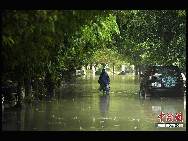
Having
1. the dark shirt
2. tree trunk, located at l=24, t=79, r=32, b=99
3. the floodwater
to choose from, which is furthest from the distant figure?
tree trunk, located at l=24, t=79, r=32, b=99

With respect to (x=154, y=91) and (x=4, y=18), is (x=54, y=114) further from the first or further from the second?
(x=154, y=91)

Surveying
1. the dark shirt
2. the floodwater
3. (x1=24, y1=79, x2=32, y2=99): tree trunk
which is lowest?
the floodwater

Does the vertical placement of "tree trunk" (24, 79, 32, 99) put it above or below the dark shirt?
below

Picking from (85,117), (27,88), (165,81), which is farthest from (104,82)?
(85,117)

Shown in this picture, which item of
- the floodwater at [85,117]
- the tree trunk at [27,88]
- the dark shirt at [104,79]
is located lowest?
the floodwater at [85,117]

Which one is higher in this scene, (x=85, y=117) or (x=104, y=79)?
(x=104, y=79)

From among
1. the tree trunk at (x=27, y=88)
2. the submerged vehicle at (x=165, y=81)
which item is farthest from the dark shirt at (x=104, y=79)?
the tree trunk at (x=27, y=88)

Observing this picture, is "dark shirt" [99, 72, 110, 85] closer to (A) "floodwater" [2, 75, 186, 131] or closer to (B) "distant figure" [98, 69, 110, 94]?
(B) "distant figure" [98, 69, 110, 94]

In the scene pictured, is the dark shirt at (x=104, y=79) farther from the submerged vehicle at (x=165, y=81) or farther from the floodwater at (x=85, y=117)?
the floodwater at (x=85, y=117)

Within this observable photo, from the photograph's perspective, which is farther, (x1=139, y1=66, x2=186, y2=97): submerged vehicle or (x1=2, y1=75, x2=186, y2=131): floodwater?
(x1=139, y1=66, x2=186, y2=97): submerged vehicle

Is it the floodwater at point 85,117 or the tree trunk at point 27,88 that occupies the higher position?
the tree trunk at point 27,88

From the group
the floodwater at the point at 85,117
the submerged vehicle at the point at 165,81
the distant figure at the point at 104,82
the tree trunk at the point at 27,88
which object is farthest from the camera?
the distant figure at the point at 104,82

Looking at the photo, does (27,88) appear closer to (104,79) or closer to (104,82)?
(104,82)
